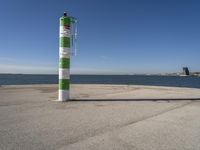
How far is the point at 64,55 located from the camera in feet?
38.6

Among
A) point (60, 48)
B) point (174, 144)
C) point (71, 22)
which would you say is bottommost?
point (174, 144)

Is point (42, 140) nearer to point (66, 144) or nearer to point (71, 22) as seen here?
point (66, 144)

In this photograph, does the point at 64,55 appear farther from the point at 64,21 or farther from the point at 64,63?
the point at 64,21

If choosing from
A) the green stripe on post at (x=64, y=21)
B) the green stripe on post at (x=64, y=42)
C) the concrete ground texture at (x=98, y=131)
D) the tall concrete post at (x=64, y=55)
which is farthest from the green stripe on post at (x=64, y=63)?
the concrete ground texture at (x=98, y=131)

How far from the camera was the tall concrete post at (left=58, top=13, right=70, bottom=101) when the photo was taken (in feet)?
38.5

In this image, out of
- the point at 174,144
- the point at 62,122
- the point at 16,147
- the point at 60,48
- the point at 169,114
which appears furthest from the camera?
the point at 60,48

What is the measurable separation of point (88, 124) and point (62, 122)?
0.84m

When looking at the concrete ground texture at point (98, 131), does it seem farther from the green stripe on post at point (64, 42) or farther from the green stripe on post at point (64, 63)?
the green stripe on post at point (64, 42)

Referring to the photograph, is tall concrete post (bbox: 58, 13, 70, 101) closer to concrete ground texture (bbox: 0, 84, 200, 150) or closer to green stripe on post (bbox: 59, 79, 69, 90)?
green stripe on post (bbox: 59, 79, 69, 90)

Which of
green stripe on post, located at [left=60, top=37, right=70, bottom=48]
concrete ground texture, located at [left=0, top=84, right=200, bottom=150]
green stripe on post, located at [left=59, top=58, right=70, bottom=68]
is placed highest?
green stripe on post, located at [left=60, top=37, right=70, bottom=48]

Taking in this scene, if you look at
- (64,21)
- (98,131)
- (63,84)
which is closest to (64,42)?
(64,21)

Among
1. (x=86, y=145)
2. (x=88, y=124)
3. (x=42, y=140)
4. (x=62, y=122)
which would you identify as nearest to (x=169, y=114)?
(x=88, y=124)

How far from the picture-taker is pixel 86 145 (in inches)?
187

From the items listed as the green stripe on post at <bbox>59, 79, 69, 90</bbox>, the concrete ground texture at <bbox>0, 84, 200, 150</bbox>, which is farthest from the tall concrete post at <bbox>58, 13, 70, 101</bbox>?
the concrete ground texture at <bbox>0, 84, 200, 150</bbox>
